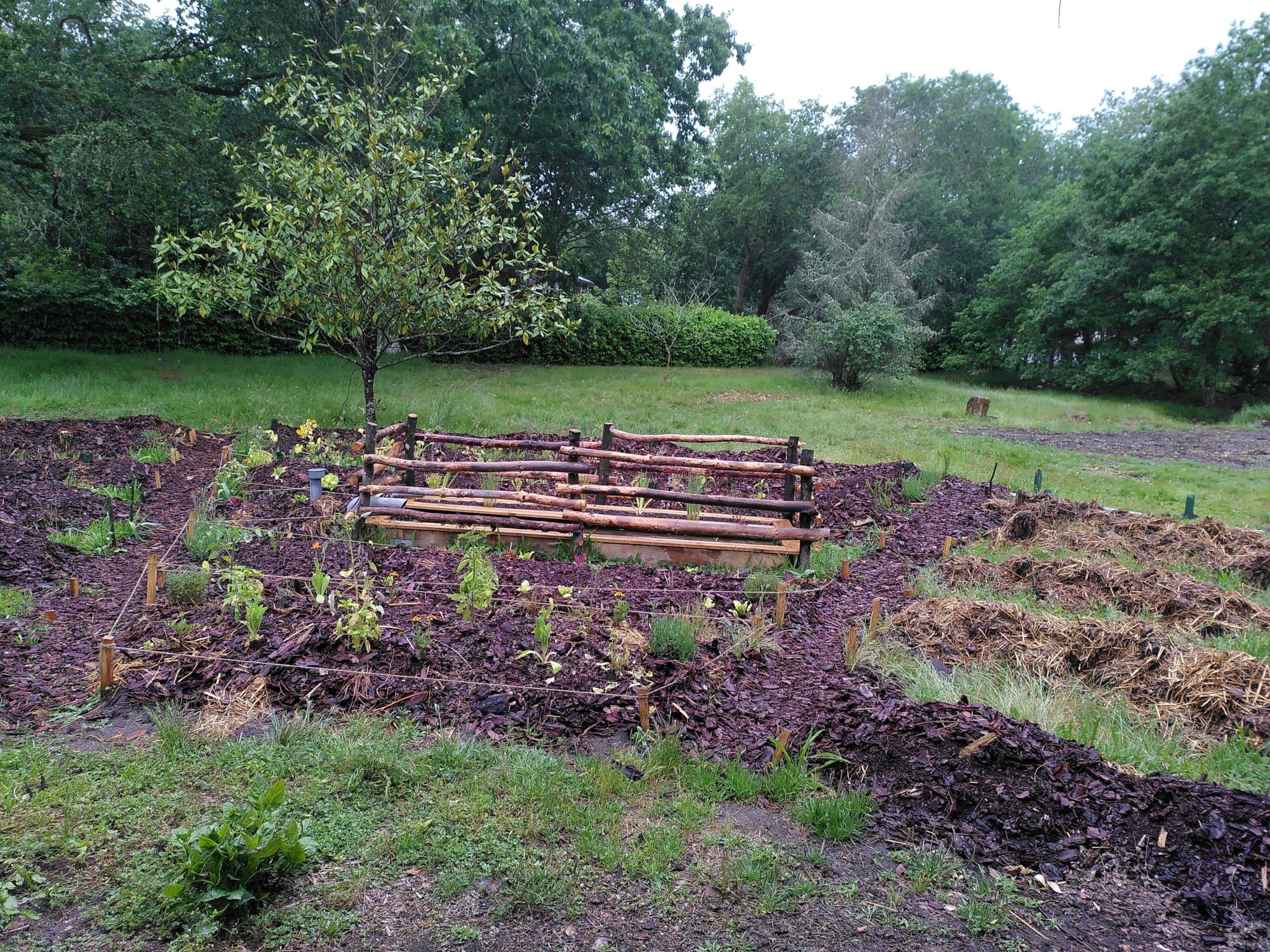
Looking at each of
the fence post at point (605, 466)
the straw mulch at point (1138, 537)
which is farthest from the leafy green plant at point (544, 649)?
the straw mulch at point (1138, 537)

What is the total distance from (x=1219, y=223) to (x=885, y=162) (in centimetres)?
1408

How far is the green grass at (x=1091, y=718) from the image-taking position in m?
3.38

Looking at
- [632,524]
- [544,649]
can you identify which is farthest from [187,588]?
[632,524]

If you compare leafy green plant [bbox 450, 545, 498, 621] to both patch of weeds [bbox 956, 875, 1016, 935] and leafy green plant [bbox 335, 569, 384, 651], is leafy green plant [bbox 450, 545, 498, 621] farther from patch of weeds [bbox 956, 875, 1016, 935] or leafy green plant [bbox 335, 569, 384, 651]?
patch of weeds [bbox 956, 875, 1016, 935]

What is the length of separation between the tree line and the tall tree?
0.13m

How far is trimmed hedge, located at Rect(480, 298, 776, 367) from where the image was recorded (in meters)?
24.4

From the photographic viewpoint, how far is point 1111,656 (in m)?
4.39

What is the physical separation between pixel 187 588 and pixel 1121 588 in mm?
6528

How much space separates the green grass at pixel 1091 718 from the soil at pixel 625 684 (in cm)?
25

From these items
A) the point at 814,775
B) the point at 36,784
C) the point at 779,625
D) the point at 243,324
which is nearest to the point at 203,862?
the point at 36,784

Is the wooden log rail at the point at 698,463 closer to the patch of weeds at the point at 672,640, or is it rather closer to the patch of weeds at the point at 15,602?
the patch of weeds at the point at 672,640

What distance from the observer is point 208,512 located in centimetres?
636

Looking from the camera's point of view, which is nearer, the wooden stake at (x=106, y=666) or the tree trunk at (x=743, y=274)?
the wooden stake at (x=106, y=666)

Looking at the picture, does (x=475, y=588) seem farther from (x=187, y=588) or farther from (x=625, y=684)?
(x=187, y=588)
